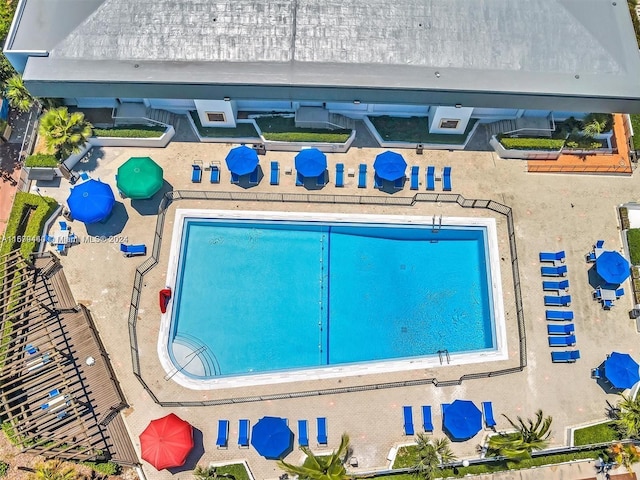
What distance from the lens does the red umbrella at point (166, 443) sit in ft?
78.3

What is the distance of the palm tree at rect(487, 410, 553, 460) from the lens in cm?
2388

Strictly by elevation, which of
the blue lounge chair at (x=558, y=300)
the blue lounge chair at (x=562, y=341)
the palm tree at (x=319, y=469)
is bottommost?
the palm tree at (x=319, y=469)

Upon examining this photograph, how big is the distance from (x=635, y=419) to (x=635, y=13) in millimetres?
28830

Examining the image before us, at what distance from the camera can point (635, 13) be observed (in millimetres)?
35906

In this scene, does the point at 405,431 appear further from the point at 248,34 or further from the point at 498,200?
the point at 248,34

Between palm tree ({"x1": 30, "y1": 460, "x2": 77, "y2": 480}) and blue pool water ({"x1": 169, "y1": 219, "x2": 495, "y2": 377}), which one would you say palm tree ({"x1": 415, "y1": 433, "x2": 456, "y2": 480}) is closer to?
blue pool water ({"x1": 169, "y1": 219, "x2": 495, "y2": 377})

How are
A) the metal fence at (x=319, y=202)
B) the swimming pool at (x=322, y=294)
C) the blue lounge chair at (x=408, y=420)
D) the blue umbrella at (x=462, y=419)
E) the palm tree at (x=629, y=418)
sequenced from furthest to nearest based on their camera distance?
the swimming pool at (x=322, y=294), the metal fence at (x=319, y=202), the blue lounge chair at (x=408, y=420), the blue umbrella at (x=462, y=419), the palm tree at (x=629, y=418)

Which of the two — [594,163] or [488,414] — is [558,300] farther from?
[594,163]

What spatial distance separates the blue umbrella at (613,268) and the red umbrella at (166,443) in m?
24.3

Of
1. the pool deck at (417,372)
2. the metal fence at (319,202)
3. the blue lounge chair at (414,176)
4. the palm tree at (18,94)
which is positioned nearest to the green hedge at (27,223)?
the pool deck at (417,372)

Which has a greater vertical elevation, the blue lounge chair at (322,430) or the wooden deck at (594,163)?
the wooden deck at (594,163)

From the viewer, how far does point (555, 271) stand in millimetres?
29266

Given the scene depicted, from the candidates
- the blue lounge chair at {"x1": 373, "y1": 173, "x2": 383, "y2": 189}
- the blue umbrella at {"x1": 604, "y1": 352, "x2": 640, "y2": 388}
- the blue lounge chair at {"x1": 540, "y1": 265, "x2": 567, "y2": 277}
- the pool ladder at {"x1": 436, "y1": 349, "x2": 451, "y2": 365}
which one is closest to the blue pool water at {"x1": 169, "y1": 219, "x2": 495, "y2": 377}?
the pool ladder at {"x1": 436, "y1": 349, "x2": 451, "y2": 365}

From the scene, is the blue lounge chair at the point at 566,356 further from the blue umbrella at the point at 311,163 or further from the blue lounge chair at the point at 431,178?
the blue umbrella at the point at 311,163
